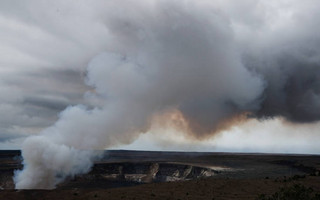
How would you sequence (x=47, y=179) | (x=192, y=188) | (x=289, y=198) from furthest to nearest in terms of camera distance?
(x=47, y=179), (x=192, y=188), (x=289, y=198)

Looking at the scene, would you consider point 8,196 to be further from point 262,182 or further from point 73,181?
point 262,182

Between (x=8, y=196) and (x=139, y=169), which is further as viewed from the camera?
(x=139, y=169)

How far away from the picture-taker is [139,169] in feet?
347

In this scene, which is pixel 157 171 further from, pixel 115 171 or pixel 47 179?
pixel 47 179

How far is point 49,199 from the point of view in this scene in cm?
4269

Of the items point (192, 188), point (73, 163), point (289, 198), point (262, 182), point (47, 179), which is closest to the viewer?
point (289, 198)

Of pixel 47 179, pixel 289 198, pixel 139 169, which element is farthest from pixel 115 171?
pixel 289 198

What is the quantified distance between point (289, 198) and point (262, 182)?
956 inches

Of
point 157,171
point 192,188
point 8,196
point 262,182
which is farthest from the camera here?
point 157,171

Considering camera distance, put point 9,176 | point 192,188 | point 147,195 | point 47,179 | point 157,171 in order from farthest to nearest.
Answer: point 157,171 < point 9,176 < point 47,179 < point 192,188 < point 147,195

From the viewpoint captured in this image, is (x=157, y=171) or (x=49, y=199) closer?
(x=49, y=199)

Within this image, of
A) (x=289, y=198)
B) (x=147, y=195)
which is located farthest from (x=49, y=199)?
(x=289, y=198)

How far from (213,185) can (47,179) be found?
43212 mm

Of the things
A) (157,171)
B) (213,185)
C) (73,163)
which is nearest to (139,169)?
(157,171)
